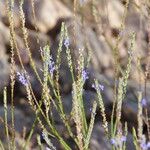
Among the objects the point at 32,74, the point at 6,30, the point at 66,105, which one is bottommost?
the point at 66,105

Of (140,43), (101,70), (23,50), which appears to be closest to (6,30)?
(23,50)

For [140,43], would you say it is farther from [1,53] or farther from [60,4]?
[1,53]

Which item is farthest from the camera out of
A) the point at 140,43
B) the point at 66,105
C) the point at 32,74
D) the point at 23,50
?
the point at 140,43

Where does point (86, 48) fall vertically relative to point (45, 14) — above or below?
below

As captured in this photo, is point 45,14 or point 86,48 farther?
point 45,14

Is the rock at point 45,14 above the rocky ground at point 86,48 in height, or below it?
above

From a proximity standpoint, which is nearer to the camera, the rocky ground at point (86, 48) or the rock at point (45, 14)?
the rocky ground at point (86, 48)
